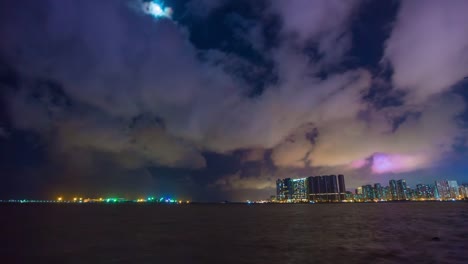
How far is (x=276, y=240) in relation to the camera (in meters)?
48.3

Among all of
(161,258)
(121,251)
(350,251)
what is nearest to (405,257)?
(350,251)

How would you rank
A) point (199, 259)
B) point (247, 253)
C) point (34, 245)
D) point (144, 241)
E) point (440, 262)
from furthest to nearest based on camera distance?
point (144, 241), point (34, 245), point (247, 253), point (199, 259), point (440, 262)

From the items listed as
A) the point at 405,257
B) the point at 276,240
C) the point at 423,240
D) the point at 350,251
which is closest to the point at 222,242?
the point at 276,240

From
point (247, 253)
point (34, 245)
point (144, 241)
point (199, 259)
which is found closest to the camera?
point (199, 259)

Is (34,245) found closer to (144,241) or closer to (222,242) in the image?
(144,241)

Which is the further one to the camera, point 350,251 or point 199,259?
point 350,251

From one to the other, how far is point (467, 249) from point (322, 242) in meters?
18.4

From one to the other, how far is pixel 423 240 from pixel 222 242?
32.1m

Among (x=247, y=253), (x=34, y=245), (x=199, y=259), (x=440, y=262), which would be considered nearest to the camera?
(x=440, y=262)

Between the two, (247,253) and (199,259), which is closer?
(199,259)

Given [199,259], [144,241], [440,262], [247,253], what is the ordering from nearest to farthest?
[440,262], [199,259], [247,253], [144,241]

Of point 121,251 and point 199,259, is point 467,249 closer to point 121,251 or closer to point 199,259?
point 199,259

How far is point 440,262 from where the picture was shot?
102ft

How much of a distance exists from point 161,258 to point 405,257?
28.9 meters
